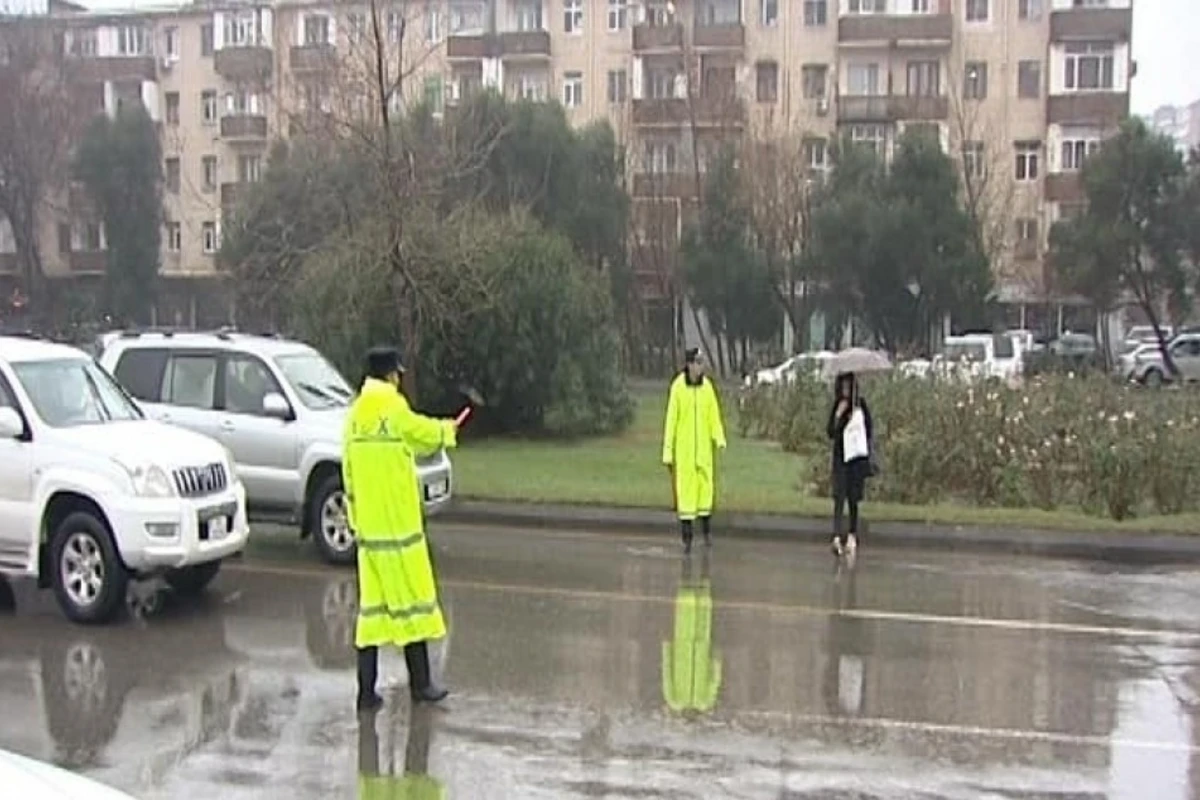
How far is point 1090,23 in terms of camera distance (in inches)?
2231

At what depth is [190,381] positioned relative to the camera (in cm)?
1309

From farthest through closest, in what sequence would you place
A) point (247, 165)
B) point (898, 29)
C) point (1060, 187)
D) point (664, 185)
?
point (247, 165)
point (898, 29)
point (1060, 187)
point (664, 185)

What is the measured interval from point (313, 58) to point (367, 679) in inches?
1373

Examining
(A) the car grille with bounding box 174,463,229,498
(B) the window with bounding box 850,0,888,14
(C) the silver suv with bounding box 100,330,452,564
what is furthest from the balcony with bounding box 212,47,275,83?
(A) the car grille with bounding box 174,463,229,498

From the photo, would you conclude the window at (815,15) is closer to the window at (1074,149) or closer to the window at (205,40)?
the window at (1074,149)

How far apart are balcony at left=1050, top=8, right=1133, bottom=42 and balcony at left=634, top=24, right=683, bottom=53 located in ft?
52.9

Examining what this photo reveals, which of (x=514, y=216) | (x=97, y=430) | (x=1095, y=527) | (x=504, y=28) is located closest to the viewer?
(x=97, y=430)

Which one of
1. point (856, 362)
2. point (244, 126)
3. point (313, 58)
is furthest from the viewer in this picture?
point (244, 126)

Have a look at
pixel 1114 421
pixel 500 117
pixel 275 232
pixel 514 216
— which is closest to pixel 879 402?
pixel 1114 421

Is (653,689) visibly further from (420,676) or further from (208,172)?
(208,172)

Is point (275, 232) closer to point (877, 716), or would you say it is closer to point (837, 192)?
point (837, 192)

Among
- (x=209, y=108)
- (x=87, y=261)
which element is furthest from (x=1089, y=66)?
(x=87, y=261)

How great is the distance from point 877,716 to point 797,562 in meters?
5.44

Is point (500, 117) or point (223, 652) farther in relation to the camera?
point (500, 117)
